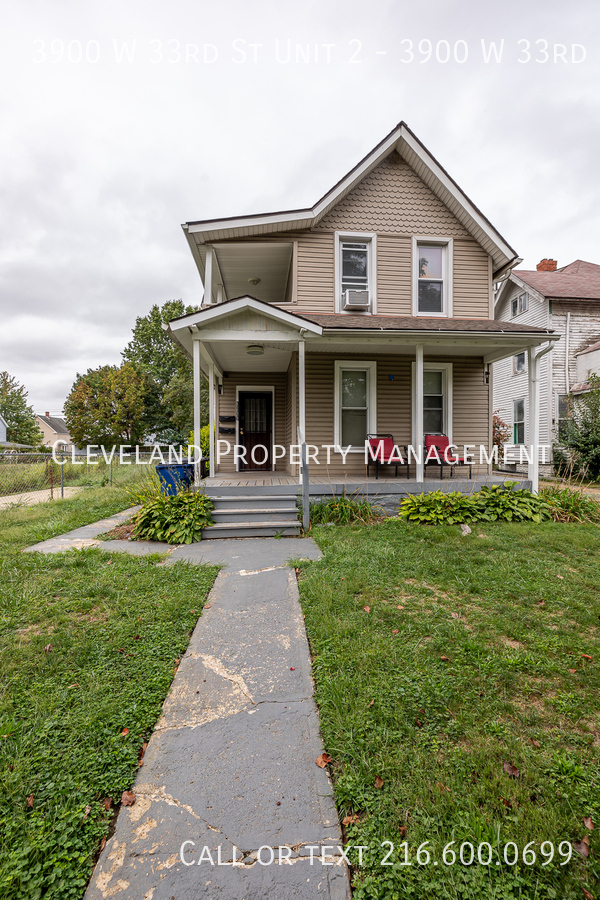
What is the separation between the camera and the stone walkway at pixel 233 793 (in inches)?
53.1

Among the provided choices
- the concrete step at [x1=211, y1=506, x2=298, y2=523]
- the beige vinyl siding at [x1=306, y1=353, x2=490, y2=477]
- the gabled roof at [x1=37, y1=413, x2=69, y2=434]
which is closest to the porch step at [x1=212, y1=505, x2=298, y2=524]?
the concrete step at [x1=211, y1=506, x2=298, y2=523]

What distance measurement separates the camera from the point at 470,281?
31.2ft

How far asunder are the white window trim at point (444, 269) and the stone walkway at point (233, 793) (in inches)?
329

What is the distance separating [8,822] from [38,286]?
50959 millimetres

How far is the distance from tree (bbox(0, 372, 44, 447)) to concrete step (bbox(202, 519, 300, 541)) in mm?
35956

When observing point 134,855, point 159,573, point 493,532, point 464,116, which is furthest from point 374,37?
point 134,855

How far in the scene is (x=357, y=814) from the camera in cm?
158

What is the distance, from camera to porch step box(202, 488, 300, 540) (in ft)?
21.2

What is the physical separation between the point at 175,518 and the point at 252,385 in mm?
5499

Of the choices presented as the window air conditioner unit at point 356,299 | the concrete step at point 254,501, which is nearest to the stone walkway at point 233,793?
the concrete step at point 254,501

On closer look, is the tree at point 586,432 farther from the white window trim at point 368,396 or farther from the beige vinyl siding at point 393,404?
the white window trim at point 368,396

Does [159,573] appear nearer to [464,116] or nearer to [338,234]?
[338,234]

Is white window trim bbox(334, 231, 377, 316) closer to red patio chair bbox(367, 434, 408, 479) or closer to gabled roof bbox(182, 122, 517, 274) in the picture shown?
gabled roof bbox(182, 122, 517, 274)

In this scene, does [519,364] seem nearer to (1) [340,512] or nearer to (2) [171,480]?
(1) [340,512]
